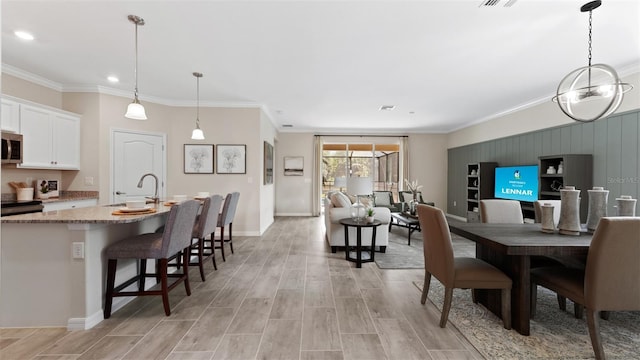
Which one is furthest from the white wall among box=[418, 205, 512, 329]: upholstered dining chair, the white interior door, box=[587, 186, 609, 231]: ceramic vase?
box=[587, 186, 609, 231]: ceramic vase

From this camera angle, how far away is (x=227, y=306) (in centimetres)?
265

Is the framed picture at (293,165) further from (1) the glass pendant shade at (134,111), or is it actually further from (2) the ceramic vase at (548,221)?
(2) the ceramic vase at (548,221)

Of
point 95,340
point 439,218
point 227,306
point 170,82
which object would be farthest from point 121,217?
point 170,82

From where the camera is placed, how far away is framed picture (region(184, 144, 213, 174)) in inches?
212

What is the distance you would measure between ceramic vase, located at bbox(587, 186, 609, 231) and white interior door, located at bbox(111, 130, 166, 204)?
5641 mm

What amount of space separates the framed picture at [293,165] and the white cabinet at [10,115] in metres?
5.46

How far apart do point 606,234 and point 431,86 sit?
10.5 ft

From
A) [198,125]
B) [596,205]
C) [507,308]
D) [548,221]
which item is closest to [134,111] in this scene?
[198,125]

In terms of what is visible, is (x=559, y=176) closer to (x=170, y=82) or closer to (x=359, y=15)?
(x=359, y=15)

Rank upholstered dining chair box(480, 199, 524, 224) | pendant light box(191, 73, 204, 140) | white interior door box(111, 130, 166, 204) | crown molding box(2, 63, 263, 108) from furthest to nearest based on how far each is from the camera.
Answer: white interior door box(111, 130, 166, 204)
pendant light box(191, 73, 204, 140)
crown molding box(2, 63, 263, 108)
upholstered dining chair box(480, 199, 524, 224)

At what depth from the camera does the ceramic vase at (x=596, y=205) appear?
226cm

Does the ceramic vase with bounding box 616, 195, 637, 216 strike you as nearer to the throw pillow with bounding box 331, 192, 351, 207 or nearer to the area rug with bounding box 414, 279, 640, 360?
the area rug with bounding box 414, 279, 640, 360

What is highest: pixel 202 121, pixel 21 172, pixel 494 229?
pixel 202 121

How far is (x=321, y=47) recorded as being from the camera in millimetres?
3160
